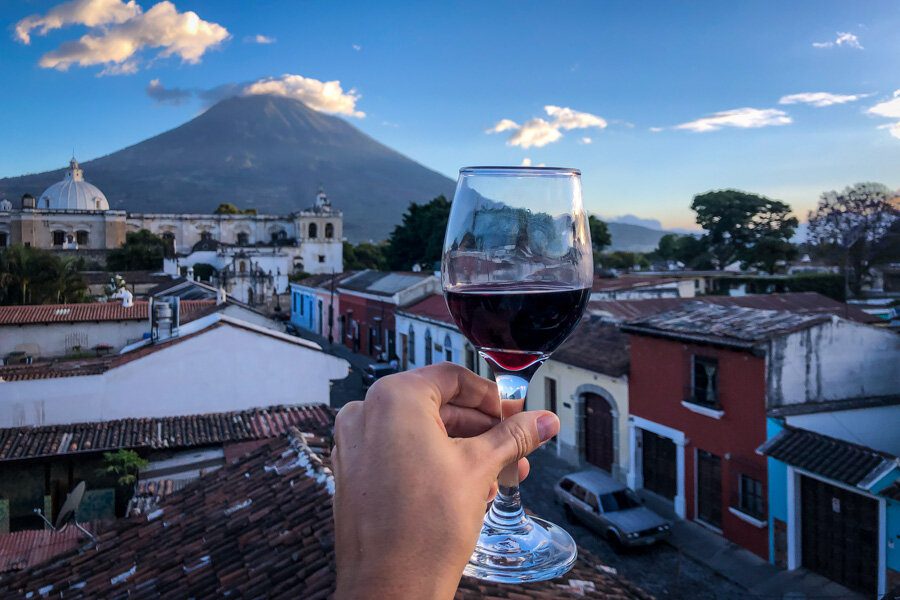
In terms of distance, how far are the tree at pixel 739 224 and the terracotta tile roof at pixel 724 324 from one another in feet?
121

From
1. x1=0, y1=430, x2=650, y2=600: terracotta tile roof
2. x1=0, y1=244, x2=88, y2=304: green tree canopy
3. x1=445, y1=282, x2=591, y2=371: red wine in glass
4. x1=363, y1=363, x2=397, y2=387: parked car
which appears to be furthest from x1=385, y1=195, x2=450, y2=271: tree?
x1=445, y1=282, x2=591, y2=371: red wine in glass

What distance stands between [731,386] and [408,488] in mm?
12306

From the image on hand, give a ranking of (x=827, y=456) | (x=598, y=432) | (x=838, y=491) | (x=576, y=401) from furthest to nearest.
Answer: (x=576, y=401) < (x=598, y=432) < (x=827, y=456) < (x=838, y=491)

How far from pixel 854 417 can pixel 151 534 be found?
38.4 ft

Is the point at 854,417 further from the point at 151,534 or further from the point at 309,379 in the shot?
the point at 151,534

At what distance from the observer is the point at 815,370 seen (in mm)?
11844

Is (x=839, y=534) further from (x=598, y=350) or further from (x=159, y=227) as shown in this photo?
(x=159, y=227)

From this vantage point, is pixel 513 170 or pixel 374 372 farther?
pixel 374 372

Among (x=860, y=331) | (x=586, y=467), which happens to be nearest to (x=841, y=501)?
(x=860, y=331)

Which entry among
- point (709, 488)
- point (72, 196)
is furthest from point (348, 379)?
point (72, 196)

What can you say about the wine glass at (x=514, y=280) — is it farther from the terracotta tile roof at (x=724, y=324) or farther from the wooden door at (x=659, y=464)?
the wooden door at (x=659, y=464)

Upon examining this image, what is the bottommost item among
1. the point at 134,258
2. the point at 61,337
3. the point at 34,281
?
the point at 61,337

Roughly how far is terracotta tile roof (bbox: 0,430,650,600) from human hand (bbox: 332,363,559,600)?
246cm

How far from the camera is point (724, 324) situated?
41.9ft
